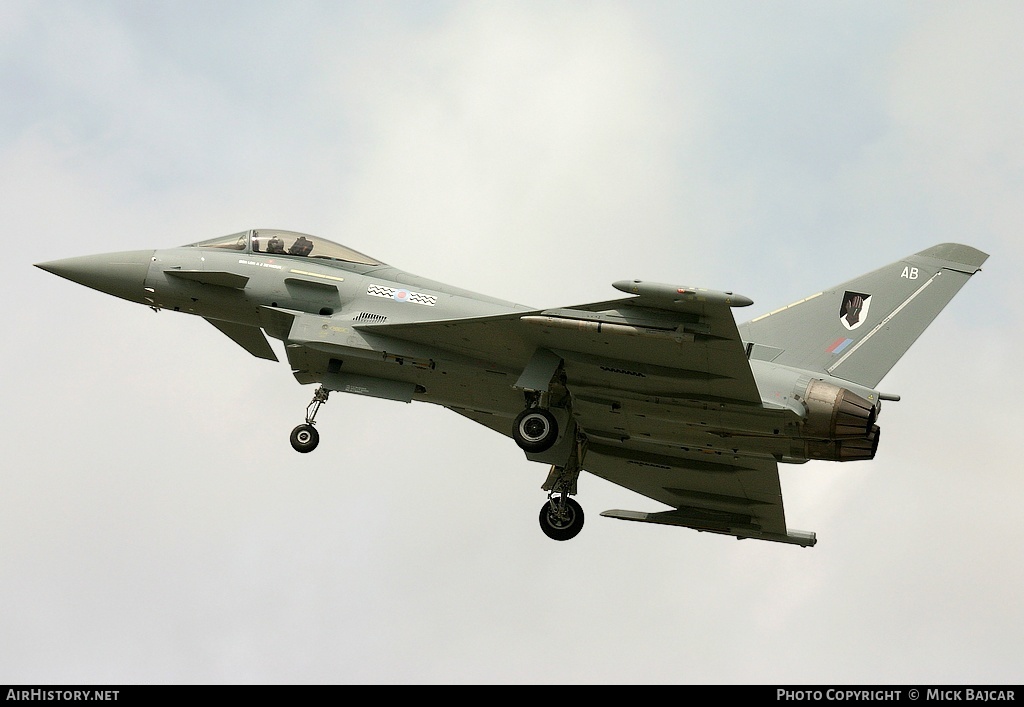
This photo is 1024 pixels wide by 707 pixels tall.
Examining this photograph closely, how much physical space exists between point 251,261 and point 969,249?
38.7 ft

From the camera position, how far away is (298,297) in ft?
63.1

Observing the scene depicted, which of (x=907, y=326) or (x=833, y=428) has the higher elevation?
(x=907, y=326)

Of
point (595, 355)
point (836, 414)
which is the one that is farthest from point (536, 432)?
point (836, 414)

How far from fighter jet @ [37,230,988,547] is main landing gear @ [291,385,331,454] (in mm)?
37

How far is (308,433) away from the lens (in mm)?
19141

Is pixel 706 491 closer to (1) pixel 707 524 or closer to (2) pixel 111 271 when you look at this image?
(1) pixel 707 524

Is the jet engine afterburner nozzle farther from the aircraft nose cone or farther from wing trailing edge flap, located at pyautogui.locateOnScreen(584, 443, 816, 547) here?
the aircraft nose cone

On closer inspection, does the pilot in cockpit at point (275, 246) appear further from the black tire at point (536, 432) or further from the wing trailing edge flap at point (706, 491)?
the wing trailing edge flap at point (706, 491)

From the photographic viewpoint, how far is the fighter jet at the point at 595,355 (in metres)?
17.0

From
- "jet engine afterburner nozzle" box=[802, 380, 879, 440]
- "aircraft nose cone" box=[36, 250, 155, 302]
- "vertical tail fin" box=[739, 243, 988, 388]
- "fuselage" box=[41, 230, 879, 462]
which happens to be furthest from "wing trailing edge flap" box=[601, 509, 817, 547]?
"aircraft nose cone" box=[36, 250, 155, 302]

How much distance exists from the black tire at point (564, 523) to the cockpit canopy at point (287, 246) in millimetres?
5245

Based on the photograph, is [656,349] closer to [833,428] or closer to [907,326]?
[833,428]
